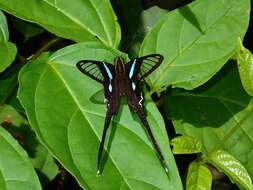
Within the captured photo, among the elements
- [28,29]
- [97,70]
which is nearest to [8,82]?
[28,29]

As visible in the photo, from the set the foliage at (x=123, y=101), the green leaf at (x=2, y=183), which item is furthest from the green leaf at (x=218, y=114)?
the green leaf at (x=2, y=183)

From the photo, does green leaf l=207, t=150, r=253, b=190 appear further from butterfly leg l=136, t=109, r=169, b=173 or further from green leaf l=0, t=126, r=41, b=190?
green leaf l=0, t=126, r=41, b=190

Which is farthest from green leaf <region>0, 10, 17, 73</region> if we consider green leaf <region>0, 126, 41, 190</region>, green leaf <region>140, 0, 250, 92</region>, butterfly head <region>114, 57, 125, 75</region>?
green leaf <region>140, 0, 250, 92</region>

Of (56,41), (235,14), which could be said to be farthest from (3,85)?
(235,14)

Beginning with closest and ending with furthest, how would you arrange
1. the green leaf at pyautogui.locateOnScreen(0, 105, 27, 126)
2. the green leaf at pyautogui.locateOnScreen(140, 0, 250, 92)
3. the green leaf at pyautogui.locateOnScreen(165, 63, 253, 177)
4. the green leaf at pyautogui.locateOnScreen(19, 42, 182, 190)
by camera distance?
the green leaf at pyautogui.locateOnScreen(19, 42, 182, 190) < the green leaf at pyautogui.locateOnScreen(140, 0, 250, 92) < the green leaf at pyautogui.locateOnScreen(165, 63, 253, 177) < the green leaf at pyautogui.locateOnScreen(0, 105, 27, 126)

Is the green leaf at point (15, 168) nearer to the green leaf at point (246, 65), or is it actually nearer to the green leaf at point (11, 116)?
the green leaf at point (11, 116)

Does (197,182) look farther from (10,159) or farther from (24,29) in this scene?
(24,29)

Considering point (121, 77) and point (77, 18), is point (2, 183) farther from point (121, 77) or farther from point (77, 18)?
point (77, 18)
